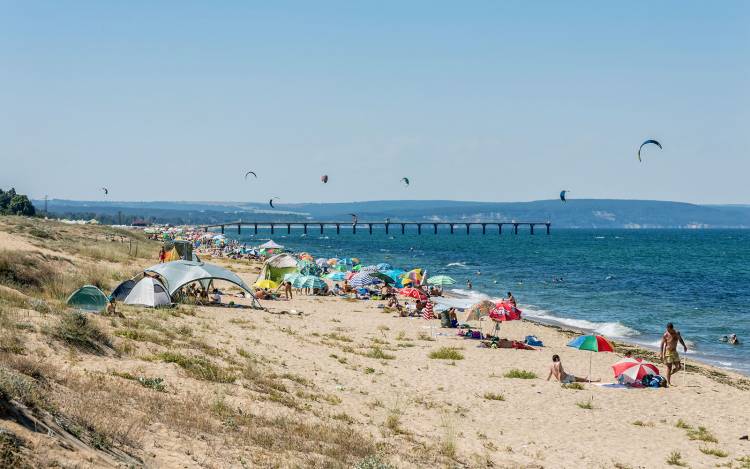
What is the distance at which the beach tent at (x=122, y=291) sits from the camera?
22.2 m

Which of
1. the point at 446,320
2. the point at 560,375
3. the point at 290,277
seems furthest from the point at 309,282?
the point at 560,375

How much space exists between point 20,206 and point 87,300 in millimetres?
85202

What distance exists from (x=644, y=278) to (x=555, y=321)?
98.8 feet

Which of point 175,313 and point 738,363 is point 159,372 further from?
point 738,363

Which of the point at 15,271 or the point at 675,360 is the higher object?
the point at 15,271

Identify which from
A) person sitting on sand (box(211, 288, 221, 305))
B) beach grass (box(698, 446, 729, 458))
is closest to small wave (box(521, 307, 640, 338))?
person sitting on sand (box(211, 288, 221, 305))

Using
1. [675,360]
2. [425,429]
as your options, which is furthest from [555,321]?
[425,429]

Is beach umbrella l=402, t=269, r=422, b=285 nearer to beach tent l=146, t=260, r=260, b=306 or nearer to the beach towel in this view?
the beach towel

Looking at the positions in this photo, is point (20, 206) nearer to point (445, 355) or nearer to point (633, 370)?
point (445, 355)

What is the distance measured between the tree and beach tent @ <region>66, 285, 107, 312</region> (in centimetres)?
8092

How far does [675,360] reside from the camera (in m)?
19.3

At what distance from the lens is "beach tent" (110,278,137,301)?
72.8 feet

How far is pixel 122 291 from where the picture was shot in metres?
22.4

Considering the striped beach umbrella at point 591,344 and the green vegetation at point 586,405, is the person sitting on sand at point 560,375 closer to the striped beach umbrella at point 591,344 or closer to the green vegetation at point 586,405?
the striped beach umbrella at point 591,344
